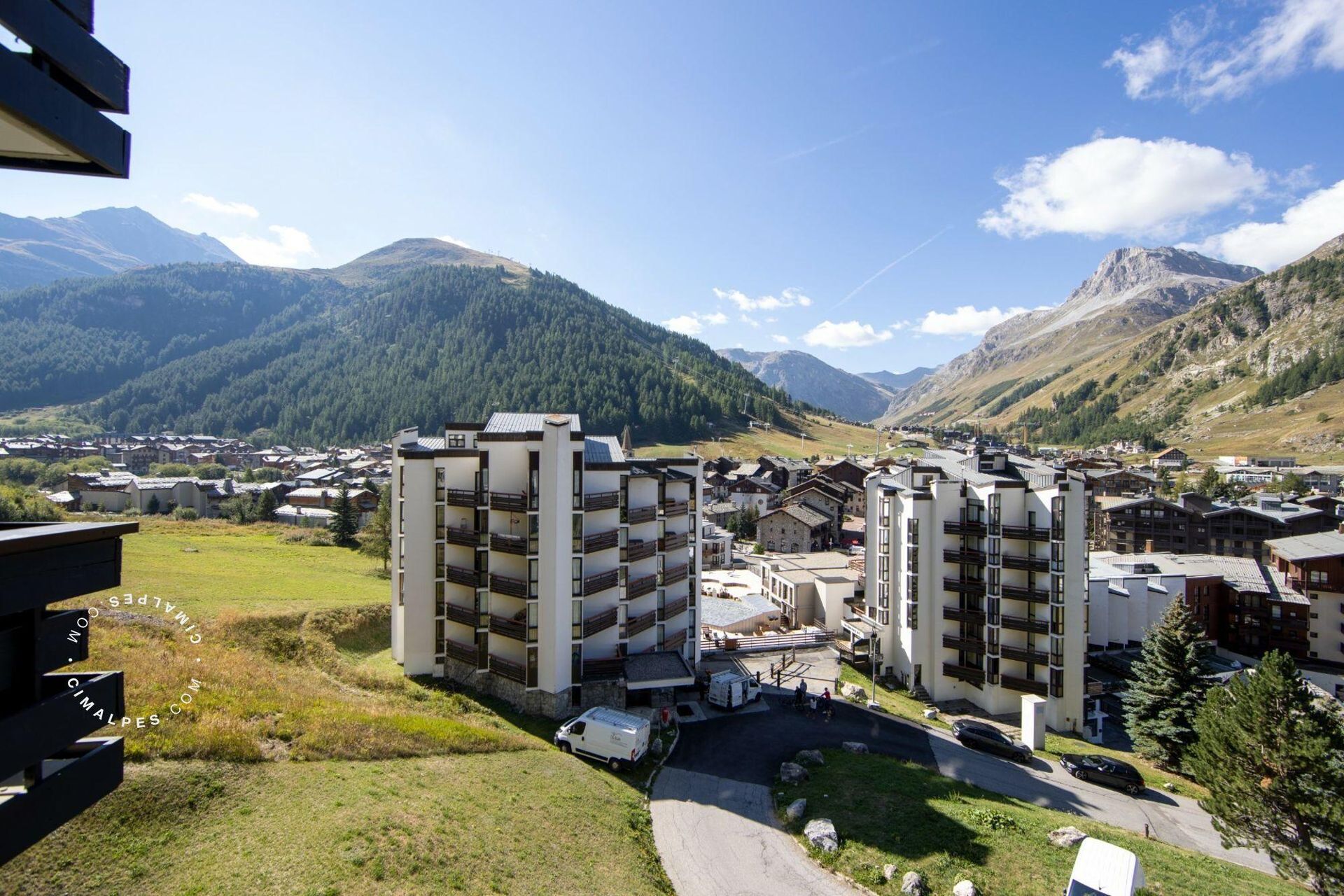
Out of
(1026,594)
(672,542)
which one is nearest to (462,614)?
(672,542)

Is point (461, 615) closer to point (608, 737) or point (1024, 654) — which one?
point (608, 737)

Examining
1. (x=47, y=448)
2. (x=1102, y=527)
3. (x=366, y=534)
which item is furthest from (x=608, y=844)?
(x=47, y=448)

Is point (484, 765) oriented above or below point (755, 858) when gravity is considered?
above

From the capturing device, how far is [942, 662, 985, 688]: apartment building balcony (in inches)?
1591

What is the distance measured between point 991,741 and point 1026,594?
10200mm

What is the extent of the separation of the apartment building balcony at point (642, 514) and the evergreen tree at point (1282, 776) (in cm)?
2881

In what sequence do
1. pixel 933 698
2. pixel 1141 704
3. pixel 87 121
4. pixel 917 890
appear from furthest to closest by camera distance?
pixel 933 698, pixel 1141 704, pixel 917 890, pixel 87 121

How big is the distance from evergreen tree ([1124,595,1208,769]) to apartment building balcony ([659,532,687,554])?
94.6 feet

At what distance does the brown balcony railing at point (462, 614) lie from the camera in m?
33.4

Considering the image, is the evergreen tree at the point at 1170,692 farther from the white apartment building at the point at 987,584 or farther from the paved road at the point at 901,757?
the paved road at the point at 901,757

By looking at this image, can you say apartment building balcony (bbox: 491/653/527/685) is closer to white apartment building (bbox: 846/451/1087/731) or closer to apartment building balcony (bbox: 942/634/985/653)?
white apartment building (bbox: 846/451/1087/731)

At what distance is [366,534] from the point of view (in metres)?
69.4

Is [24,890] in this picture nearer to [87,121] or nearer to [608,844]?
[608,844]

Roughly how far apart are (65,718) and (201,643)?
29.5 metres
